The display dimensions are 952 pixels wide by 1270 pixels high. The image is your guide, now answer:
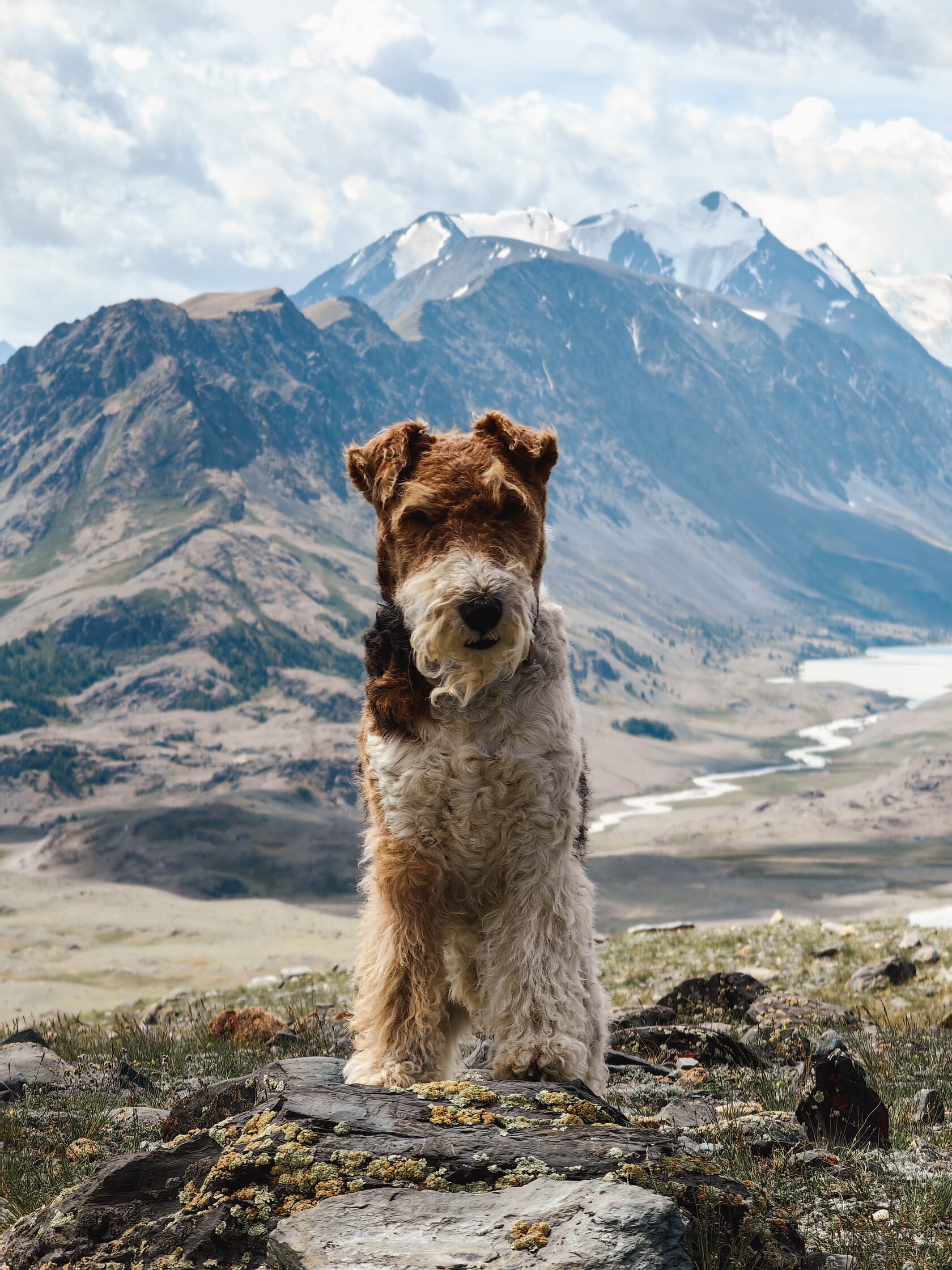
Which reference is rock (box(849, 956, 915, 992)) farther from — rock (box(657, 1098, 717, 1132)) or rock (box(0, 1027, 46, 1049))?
rock (box(0, 1027, 46, 1049))

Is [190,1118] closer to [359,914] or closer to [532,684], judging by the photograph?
[359,914]

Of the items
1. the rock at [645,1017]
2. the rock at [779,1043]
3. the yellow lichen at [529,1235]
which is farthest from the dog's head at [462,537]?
the rock at [645,1017]

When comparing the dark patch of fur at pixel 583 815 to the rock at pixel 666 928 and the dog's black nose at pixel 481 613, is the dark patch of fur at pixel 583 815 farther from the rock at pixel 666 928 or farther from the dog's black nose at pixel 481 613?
the rock at pixel 666 928

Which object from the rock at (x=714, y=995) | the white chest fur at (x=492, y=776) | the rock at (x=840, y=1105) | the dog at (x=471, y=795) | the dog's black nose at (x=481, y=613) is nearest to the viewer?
the dog's black nose at (x=481, y=613)

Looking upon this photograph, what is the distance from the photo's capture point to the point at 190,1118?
6746mm

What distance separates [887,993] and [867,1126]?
917 centimetres

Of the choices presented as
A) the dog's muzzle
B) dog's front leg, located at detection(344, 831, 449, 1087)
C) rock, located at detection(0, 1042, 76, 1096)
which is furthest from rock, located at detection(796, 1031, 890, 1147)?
rock, located at detection(0, 1042, 76, 1096)

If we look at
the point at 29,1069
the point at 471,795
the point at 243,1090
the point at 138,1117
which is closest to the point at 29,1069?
the point at 29,1069

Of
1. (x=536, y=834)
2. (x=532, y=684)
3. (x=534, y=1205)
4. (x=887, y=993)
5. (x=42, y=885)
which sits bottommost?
(x=42, y=885)

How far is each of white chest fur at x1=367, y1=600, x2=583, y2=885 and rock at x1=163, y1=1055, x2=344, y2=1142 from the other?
1.44 metres

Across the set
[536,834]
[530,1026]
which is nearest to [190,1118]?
[530,1026]

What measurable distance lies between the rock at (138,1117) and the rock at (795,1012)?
6430 mm

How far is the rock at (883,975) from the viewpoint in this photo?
16.2 meters

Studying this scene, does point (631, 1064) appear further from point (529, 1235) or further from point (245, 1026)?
point (529, 1235)
